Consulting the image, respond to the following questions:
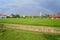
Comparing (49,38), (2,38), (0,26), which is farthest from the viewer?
(0,26)

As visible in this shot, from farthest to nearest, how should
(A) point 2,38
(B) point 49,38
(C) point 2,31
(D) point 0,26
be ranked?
(D) point 0,26 < (C) point 2,31 < (A) point 2,38 < (B) point 49,38

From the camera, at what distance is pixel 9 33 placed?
9.65 metres

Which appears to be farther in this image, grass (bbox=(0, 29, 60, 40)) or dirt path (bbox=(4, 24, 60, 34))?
dirt path (bbox=(4, 24, 60, 34))

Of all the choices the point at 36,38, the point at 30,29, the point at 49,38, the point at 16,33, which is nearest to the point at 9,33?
the point at 16,33

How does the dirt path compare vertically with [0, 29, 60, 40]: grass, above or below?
above

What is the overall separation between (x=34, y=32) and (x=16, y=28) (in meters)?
1.71

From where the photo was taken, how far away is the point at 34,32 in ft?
30.6

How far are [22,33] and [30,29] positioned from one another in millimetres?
678

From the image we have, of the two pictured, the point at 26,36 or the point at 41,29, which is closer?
the point at 26,36

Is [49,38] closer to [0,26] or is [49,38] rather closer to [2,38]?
[2,38]

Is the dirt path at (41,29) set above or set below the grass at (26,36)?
above

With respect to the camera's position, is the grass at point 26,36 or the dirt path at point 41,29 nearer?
the grass at point 26,36

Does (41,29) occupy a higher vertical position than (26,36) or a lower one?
higher

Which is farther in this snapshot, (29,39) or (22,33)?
(22,33)
